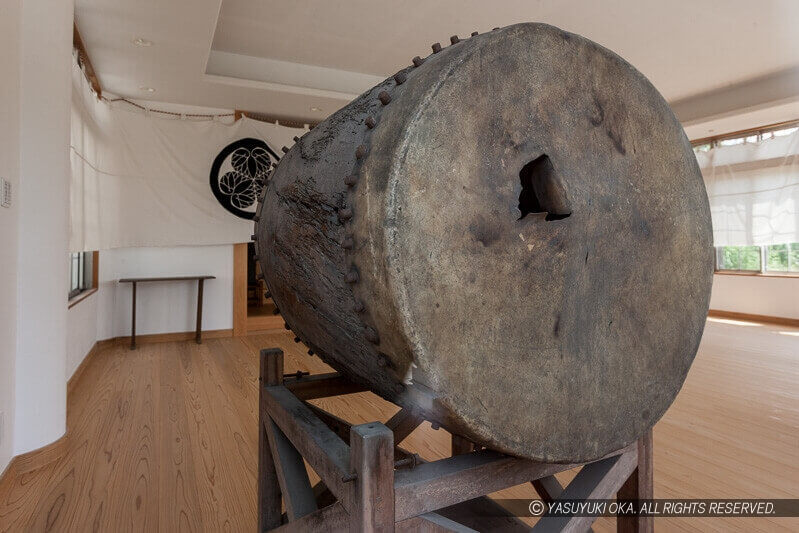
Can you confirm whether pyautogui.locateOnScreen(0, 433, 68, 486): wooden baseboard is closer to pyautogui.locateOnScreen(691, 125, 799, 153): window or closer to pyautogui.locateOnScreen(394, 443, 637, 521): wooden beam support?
pyautogui.locateOnScreen(394, 443, 637, 521): wooden beam support

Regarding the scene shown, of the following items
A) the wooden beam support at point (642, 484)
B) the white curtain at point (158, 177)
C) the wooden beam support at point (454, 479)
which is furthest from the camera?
the white curtain at point (158, 177)

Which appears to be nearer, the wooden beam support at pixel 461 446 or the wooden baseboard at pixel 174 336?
the wooden beam support at pixel 461 446

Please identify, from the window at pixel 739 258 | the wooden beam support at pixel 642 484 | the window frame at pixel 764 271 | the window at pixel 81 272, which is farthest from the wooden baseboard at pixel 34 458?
the window at pixel 739 258

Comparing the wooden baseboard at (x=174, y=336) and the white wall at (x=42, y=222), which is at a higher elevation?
the white wall at (x=42, y=222)

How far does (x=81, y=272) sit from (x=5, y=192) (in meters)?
2.45

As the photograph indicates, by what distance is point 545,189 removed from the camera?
33.1 inches

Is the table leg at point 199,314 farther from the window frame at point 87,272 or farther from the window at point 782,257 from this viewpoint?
the window at point 782,257

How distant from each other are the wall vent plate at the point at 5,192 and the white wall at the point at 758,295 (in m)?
6.32

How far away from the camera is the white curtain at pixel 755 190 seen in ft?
18.5

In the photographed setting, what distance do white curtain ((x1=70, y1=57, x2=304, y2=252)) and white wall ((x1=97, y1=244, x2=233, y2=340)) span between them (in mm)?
223

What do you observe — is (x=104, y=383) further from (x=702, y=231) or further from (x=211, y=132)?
(x=702, y=231)

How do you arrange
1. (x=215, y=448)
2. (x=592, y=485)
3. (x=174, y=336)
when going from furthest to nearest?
(x=174, y=336)
(x=215, y=448)
(x=592, y=485)

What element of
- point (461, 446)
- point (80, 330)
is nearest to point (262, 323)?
point (80, 330)

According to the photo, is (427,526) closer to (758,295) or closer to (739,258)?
(758,295)
